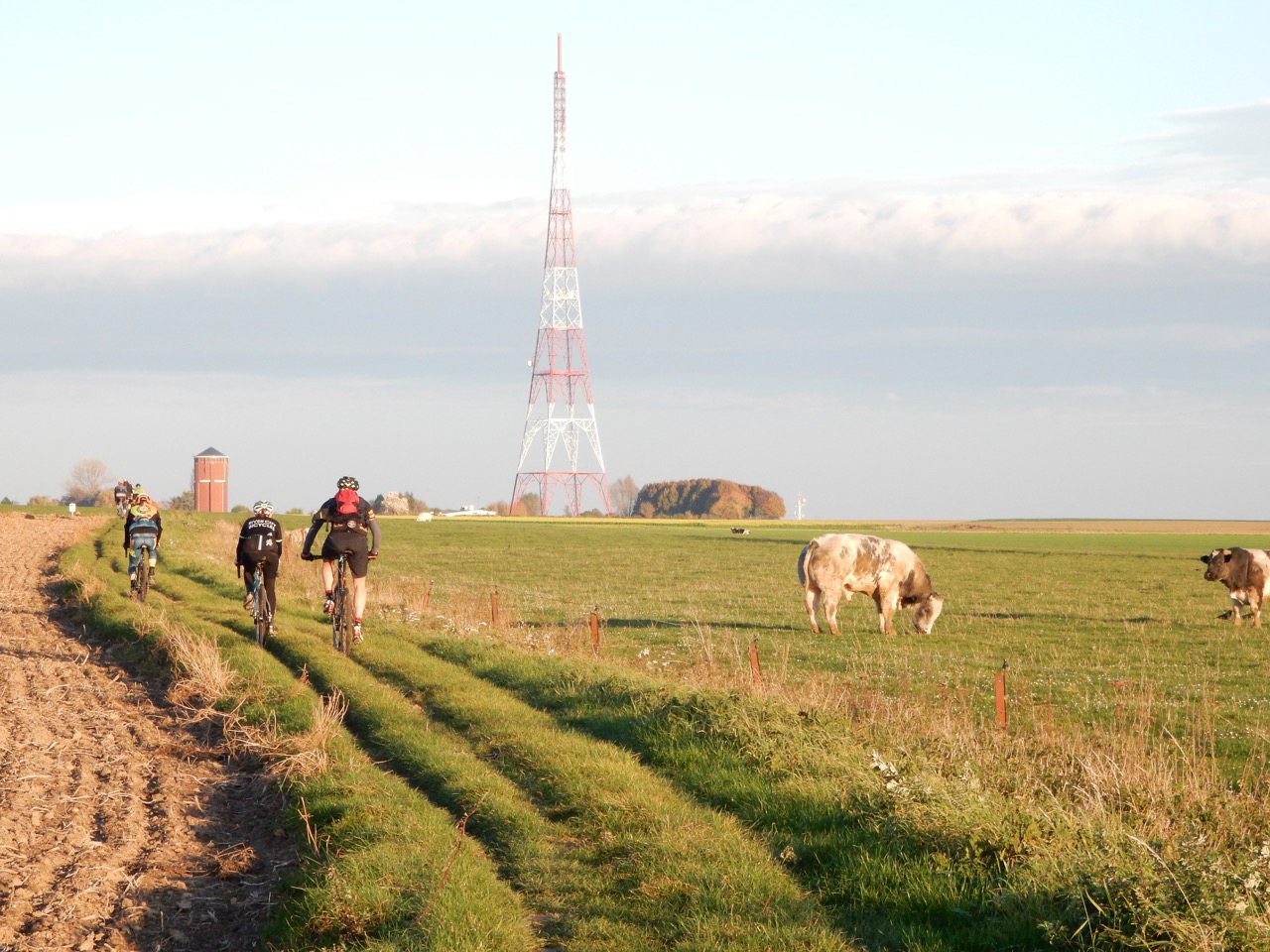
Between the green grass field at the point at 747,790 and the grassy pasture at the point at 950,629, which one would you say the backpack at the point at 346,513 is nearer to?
the green grass field at the point at 747,790

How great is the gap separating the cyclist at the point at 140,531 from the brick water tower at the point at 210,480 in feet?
352

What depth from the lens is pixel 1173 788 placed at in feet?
41.0

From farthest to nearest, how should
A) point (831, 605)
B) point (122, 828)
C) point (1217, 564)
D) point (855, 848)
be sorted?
point (1217, 564), point (831, 605), point (122, 828), point (855, 848)

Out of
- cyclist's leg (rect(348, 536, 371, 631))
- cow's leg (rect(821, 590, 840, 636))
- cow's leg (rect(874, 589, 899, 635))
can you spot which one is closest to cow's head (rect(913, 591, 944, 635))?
cow's leg (rect(874, 589, 899, 635))

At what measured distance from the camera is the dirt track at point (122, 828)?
30.0 ft

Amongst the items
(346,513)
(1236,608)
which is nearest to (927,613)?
(1236,608)

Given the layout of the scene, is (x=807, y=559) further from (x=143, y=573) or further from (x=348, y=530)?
(x=143, y=573)

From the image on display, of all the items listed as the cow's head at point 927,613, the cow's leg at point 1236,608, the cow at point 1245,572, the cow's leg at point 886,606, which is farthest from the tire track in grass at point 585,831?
the cow's leg at point 1236,608

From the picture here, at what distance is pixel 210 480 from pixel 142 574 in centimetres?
10980

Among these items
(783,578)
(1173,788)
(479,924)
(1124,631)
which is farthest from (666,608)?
(479,924)

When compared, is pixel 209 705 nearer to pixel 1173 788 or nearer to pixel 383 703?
pixel 383 703

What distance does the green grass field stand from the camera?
332 inches

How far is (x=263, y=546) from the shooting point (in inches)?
836

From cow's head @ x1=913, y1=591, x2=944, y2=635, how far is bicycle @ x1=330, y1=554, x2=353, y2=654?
1445 centimetres
